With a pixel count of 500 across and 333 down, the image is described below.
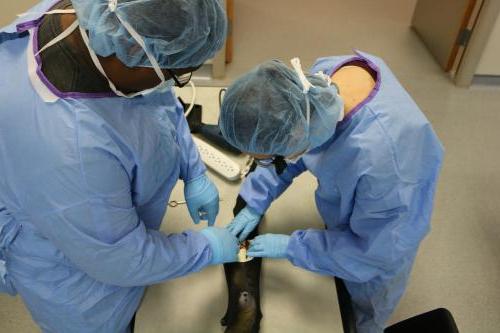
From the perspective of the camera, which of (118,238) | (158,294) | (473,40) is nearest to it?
(118,238)

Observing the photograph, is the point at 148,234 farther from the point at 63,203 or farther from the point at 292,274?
the point at 292,274

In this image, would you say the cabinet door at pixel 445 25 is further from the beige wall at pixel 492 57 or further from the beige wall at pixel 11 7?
the beige wall at pixel 11 7

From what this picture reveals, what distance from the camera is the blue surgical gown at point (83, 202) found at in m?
0.74

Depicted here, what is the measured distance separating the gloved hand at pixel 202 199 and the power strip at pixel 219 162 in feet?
0.37

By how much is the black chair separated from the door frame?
2087mm

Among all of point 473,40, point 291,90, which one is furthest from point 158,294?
point 473,40

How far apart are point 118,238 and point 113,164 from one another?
0.52 feet

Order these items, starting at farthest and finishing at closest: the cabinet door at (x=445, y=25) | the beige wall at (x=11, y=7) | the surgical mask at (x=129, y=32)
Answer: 1. the cabinet door at (x=445, y=25)
2. the beige wall at (x=11, y=7)
3. the surgical mask at (x=129, y=32)

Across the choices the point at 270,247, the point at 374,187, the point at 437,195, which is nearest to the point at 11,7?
the point at 270,247

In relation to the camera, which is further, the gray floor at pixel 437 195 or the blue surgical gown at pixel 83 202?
the gray floor at pixel 437 195

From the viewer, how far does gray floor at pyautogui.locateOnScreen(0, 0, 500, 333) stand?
3.44 feet

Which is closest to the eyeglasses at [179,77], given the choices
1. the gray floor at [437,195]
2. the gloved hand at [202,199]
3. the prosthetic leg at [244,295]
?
the prosthetic leg at [244,295]

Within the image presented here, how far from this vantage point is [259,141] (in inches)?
36.0

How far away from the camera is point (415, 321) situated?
1.14 m
